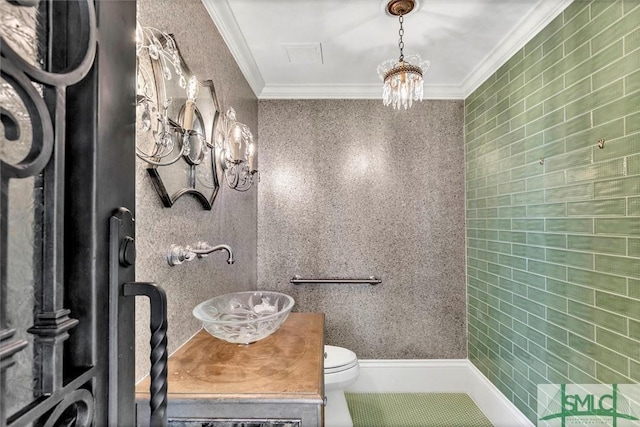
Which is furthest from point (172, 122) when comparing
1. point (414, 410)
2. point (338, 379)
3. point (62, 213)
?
point (414, 410)

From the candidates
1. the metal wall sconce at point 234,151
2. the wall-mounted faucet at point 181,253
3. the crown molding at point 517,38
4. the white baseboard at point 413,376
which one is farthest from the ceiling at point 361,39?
the white baseboard at point 413,376

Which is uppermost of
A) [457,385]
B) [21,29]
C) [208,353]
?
[21,29]

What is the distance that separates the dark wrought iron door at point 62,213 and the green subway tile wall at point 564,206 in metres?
1.62

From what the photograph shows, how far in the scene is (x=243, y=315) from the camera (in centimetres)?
146

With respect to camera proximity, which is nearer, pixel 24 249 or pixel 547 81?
pixel 24 249

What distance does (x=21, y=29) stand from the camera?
0.34 meters

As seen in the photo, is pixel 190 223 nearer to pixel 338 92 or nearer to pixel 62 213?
pixel 62 213

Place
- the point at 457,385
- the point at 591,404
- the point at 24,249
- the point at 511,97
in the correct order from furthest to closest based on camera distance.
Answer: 1. the point at 457,385
2. the point at 511,97
3. the point at 591,404
4. the point at 24,249

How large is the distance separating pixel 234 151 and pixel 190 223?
593mm

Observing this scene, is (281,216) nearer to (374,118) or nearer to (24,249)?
(374,118)

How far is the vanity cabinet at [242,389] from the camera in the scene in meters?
0.89

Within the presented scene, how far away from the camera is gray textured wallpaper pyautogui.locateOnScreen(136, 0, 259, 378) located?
0.99 meters

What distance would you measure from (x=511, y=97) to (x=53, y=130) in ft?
7.37

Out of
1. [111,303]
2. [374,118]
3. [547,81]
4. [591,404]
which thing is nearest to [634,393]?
[591,404]
